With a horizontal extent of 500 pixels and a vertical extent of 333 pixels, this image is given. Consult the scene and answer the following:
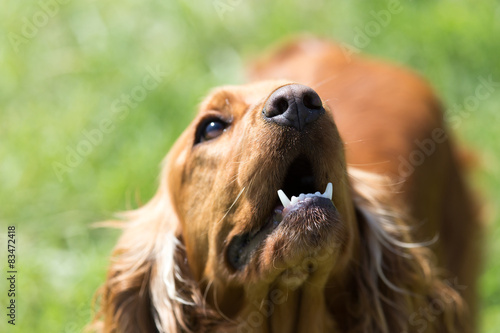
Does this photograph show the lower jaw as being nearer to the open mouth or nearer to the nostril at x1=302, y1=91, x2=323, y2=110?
the open mouth

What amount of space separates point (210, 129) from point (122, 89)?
296 cm

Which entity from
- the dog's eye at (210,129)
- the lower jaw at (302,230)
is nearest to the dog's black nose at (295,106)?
the lower jaw at (302,230)

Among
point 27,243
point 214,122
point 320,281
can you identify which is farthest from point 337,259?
point 27,243

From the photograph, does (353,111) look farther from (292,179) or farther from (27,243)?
(27,243)

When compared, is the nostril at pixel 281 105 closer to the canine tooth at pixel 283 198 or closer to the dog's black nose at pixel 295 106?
the dog's black nose at pixel 295 106

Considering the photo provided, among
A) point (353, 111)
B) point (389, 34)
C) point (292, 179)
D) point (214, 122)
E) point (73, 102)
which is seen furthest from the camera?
A: point (389, 34)

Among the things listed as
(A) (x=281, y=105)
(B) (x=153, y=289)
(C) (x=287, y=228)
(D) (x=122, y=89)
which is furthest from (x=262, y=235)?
(D) (x=122, y=89)

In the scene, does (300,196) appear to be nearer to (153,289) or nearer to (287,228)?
(287,228)

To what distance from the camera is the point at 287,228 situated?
7.87 feet

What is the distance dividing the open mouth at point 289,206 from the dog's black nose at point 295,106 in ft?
0.48

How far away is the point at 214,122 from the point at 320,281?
2.40 feet

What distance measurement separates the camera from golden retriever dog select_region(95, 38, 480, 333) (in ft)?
7.92

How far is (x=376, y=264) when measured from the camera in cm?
293

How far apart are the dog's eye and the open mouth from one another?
1.35 feet
